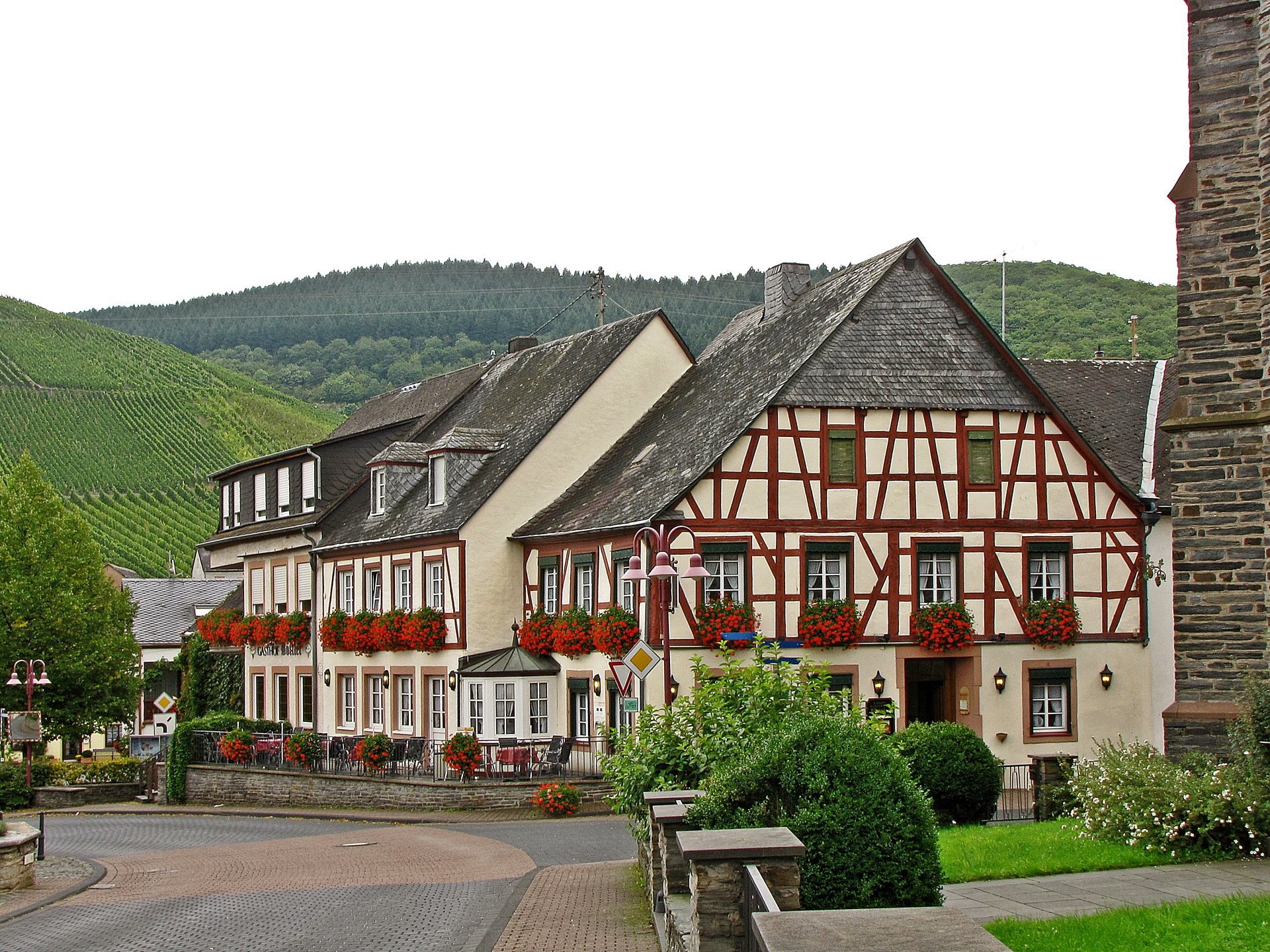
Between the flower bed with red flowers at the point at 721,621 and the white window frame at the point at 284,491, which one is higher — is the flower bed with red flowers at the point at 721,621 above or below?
below

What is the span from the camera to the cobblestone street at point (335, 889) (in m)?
16.3

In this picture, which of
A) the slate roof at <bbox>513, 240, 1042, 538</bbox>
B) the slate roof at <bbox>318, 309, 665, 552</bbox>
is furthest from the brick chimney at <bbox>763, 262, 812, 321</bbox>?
the slate roof at <bbox>318, 309, 665, 552</bbox>

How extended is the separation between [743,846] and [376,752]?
24.5 m

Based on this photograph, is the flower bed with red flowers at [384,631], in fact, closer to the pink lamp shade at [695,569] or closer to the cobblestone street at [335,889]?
the cobblestone street at [335,889]

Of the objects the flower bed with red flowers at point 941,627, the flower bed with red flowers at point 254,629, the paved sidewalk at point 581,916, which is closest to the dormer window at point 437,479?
the flower bed with red flowers at point 254,629

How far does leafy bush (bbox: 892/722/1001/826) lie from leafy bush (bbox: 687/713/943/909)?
9275 millimetres

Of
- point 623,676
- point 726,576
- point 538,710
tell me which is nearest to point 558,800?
point 623,676

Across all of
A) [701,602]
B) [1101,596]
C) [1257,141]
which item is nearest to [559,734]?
[701,602]

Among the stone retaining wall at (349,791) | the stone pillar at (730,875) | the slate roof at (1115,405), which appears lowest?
the stone retaining wall at (349,791)

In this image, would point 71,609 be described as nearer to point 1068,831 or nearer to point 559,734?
point 559,734

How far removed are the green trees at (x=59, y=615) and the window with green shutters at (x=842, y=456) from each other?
25947 mm

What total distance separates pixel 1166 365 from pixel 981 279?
52859mm

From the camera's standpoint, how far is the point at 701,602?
2956 centimetres

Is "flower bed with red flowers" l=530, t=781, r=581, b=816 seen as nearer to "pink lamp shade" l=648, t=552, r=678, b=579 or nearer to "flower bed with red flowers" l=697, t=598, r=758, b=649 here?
"flower bed with red flowers" l=697, t=598, r=758, b=649
